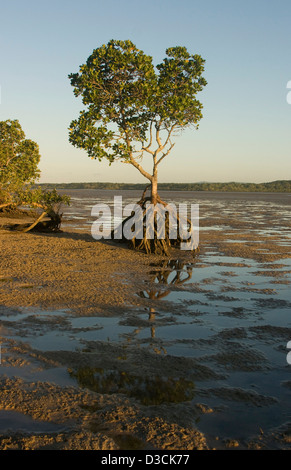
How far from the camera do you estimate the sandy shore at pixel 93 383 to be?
404 cm

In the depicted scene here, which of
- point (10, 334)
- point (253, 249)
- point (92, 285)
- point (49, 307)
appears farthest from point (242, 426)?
point (253, 249)

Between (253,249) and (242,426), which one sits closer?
(242,426)

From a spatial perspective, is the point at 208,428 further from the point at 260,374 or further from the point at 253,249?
the point at 253,249

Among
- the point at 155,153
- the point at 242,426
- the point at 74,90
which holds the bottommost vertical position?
the point at 242,426

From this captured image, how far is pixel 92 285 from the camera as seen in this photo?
33.0 feet

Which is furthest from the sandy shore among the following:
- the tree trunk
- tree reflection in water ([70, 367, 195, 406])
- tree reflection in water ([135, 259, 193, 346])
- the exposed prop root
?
the tree trunk

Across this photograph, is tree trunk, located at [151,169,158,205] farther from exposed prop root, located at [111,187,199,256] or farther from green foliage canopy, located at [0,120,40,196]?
green foliage canopy, located at [0,120,40,196]

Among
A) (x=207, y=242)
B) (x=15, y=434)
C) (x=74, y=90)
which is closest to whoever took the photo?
(x=15, y=434)

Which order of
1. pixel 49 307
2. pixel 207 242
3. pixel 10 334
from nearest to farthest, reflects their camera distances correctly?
pixel 10 334
pixel 49 307
pixel 207 242

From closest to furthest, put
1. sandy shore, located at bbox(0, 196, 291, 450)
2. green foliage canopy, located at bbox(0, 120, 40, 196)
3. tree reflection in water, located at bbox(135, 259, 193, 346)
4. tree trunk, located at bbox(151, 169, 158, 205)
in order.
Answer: sandy shore, located at bbox(0, 196, 291, 450)
tree reflection in water, located at bbox(135, 259, 193, 346)
tree trunk, located at bbox(151, 169, 158, 205)
green foliage canopy, located at bbox(0, 120, 40, 196)

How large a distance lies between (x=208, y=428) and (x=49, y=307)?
4.66 meters

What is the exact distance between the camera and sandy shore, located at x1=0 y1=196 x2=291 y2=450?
4039 millimetres

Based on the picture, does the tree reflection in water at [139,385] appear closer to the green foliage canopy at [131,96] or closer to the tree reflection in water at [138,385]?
the tree reflection in water at [138,385]

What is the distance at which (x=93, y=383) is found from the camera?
5102 millimetres
